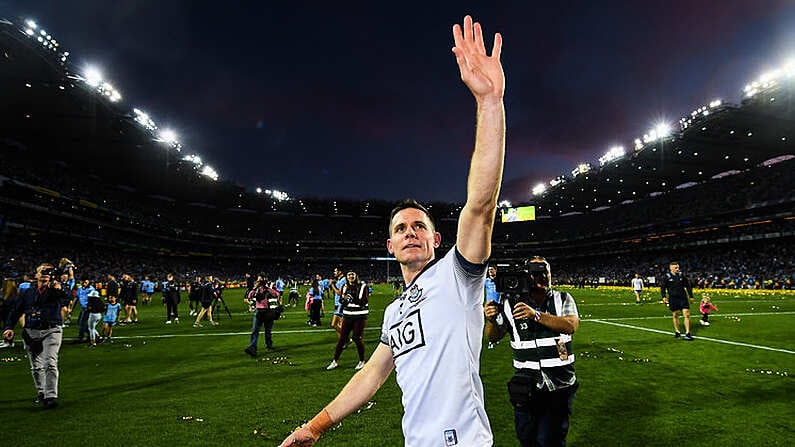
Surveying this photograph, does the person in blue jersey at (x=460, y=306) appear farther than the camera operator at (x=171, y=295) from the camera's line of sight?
No

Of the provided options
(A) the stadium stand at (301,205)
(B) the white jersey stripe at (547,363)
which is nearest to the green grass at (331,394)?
(B) the white jersey stripe at (547,363)

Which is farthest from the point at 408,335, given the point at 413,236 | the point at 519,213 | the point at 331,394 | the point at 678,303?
the point at 519,213

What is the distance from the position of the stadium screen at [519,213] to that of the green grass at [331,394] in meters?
63.2

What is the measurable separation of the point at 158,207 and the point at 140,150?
27873 millimetres

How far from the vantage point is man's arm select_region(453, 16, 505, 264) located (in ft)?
5.87

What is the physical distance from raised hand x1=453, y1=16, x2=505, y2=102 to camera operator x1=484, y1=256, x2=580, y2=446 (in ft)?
6.24

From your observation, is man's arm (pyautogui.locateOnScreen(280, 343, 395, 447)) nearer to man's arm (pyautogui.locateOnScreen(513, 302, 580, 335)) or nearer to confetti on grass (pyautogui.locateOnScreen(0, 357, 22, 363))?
man's arm (pyautogui.locateOnScreen(513, 302, 580, 335))

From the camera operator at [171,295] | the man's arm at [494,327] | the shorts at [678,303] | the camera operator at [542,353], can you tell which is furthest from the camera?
the camera operator at [171,295]

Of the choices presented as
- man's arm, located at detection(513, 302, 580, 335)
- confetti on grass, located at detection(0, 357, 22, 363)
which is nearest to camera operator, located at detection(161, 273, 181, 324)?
confetti on grass, located at detection(0, 357, 22, 363)

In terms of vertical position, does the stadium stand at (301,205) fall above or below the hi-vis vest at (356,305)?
above

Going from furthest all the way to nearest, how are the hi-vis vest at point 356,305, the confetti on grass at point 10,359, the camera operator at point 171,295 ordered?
the camera operator at point 171,295
the confetti on grass at point 10,359
the hi-vis vest at point 356,305

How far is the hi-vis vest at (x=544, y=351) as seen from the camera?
3.93 m

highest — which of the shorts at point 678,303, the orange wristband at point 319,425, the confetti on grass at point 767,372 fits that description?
the orange wristband at point 319,425

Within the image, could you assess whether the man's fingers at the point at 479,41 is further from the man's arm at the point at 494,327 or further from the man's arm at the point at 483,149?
the man's arm at the point at 494,327
